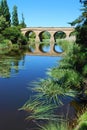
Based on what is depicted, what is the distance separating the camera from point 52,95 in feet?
59.3

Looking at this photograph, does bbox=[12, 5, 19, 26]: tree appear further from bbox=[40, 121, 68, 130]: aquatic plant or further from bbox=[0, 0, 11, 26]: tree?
bbox=[40, 121, 68, 130]: aquatic plant

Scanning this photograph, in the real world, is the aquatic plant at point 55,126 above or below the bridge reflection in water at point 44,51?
above

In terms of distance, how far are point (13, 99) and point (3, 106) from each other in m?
1.68

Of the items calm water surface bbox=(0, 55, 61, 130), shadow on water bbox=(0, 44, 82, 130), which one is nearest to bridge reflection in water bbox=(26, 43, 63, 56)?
calm water surface bbox=(0, 55, 61, 130)

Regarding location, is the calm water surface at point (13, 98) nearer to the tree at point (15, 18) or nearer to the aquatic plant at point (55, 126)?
the aquatic plant at point (55, 126)

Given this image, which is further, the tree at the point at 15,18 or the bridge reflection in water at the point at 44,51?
the tree at the point at 15,18

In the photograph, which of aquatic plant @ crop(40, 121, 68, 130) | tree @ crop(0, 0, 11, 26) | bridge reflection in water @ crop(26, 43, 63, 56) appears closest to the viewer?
aquatic plant @ crop(40, 121, 68, 130)

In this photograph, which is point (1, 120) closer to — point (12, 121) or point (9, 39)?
point (12, 121)

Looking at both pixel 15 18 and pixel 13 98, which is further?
pixel 15 18

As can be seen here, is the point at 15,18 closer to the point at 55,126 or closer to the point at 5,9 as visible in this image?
the point at 5,9

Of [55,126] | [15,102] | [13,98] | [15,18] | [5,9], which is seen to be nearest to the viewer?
[55,126]

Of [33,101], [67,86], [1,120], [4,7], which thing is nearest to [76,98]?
[67,86]

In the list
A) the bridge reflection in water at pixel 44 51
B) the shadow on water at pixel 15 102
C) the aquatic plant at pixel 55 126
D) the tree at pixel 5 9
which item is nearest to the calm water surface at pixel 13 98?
the shadow on water at pixel 15 102

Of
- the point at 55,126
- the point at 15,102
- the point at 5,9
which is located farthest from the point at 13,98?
the point at 5,9
